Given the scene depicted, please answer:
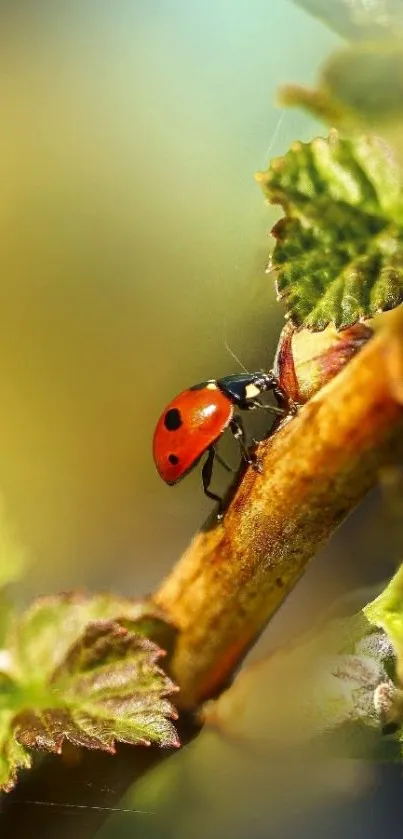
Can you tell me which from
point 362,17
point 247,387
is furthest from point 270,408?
point 362,17

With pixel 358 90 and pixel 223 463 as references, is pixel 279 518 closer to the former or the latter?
pixel 223 463

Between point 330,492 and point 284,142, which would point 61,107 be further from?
point 330,492

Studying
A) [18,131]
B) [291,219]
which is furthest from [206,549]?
[18,131]

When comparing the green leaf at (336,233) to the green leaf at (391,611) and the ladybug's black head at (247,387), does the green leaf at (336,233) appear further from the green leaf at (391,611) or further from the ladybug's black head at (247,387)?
the green leaf at (391,611)

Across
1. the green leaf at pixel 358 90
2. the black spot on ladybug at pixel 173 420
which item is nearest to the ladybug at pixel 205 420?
the black spot on ladybug at pixel 173 420

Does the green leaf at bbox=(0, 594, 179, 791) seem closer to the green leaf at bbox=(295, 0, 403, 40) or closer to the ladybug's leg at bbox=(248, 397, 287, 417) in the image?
the ladybug's leg at bbox=(248, 397, 287, 417)
